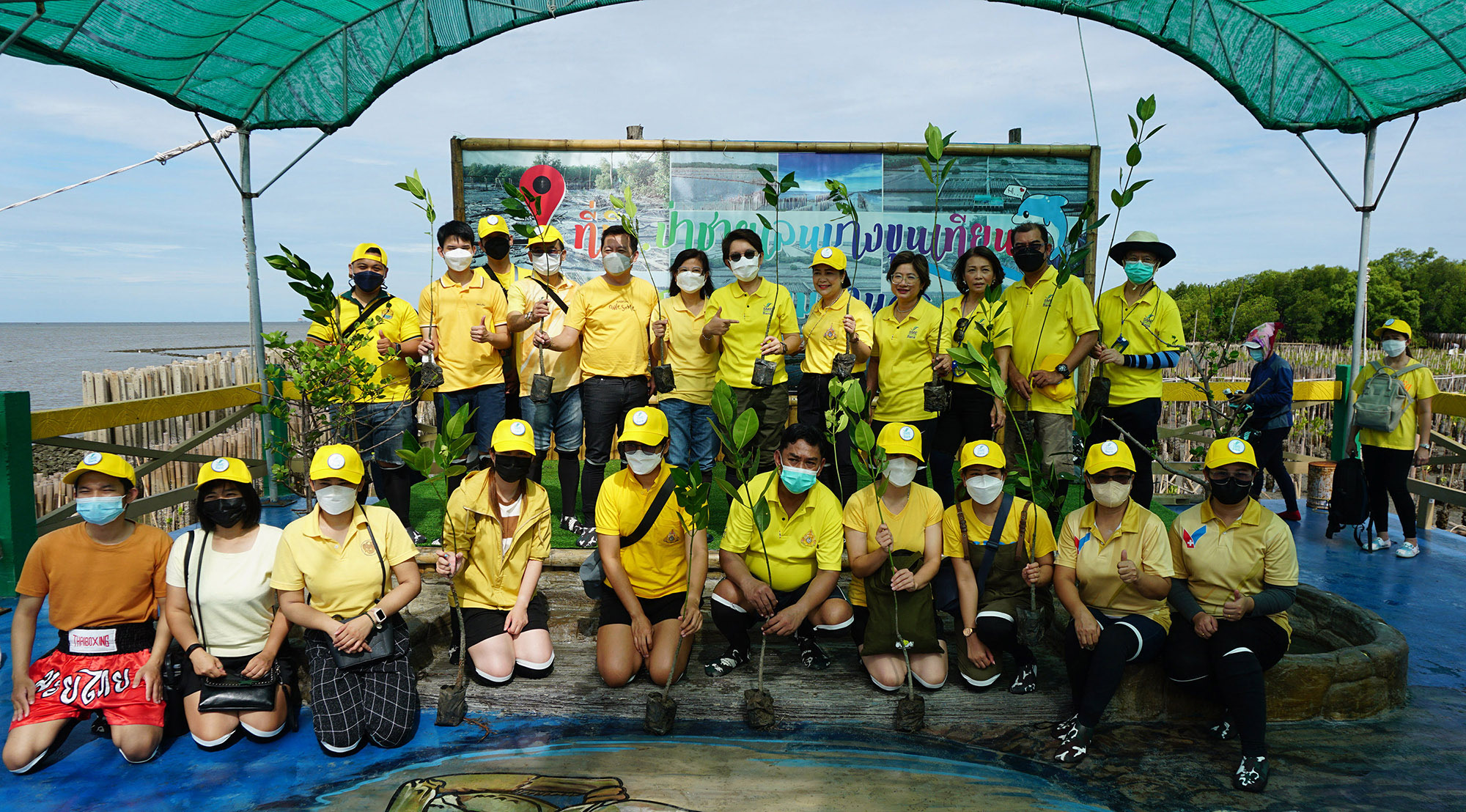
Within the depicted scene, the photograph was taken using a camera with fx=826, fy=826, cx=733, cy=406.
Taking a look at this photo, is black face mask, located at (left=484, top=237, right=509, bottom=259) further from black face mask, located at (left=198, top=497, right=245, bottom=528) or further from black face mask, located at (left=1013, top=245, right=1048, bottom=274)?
black face mask, located at (left=1013, top=245, right=1048, bottom=274)

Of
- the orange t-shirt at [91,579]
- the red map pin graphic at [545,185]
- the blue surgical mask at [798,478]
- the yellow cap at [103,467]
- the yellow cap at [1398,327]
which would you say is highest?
the red map pin graphic at [545,185]

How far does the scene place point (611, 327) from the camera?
17.3 feet

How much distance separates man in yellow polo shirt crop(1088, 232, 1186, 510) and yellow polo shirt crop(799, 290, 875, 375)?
149cm

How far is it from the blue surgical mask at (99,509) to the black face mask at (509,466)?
159 centimetres

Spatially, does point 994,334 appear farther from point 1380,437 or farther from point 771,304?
point 1380,437

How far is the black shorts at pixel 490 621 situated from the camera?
13.9 feet

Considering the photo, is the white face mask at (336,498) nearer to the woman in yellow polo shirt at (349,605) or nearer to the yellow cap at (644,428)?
the woman in yellow polo shirt at (349,605)

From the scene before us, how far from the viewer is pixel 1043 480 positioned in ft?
14.3

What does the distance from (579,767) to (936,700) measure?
5.64ft

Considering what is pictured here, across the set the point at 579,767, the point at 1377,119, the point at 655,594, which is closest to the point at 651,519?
the point at 655,594

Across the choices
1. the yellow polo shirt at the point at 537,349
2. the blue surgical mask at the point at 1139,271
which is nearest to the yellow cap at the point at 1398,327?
the blue surgical mask at the point at 1139,271

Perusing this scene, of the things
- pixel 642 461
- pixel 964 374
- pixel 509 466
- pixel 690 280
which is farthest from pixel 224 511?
pixel 964 374

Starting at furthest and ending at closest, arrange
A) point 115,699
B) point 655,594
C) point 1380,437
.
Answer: point 1380,437 < point 655,594 < point 115,699

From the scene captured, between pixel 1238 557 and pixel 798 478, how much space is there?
6.57 feet
